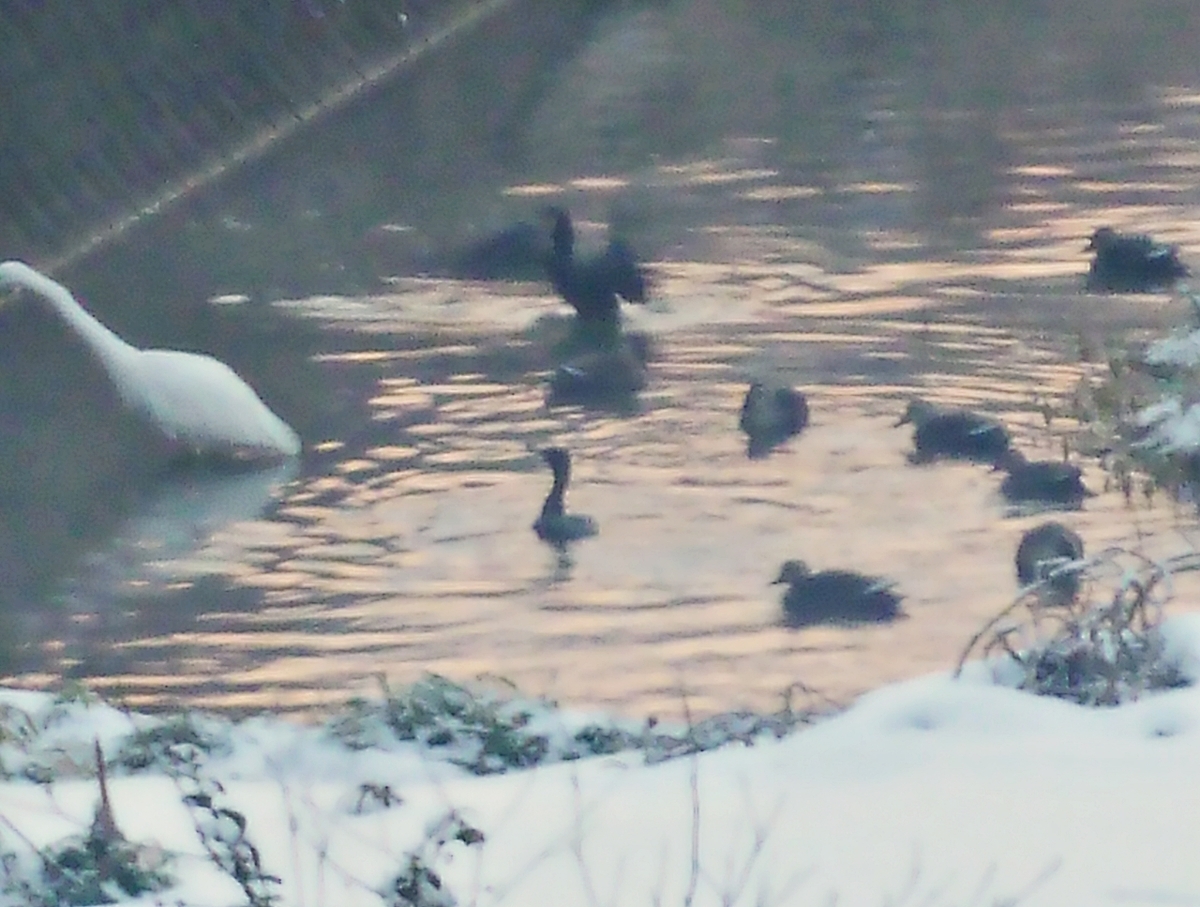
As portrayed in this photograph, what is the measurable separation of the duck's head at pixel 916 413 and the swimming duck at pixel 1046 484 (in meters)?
0.52

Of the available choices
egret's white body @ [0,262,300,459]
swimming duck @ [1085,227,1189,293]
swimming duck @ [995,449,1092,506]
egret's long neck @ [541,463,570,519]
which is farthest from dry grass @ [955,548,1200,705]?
swimming duck @ [1085,227,1189,293]

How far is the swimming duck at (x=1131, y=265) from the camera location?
36.6 ft

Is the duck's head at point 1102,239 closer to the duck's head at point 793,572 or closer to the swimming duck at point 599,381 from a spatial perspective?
the swimming duck at point 599,381

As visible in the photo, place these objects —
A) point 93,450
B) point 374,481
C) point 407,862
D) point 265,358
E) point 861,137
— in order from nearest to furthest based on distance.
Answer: point 407,862
point 374,481
point 93,450
point 265,358
point 861,137

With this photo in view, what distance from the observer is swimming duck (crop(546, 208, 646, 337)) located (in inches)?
438

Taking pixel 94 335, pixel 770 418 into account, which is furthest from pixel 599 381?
pixel 94 335

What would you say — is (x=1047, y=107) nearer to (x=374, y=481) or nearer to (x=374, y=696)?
(x=374, y=481)

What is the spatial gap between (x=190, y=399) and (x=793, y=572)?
2696 mm

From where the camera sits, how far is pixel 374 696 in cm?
688

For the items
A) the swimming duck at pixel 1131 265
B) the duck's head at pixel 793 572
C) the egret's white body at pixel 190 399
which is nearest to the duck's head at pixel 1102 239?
the swimming duck at pixel 1131 265

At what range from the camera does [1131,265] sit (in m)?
11.2

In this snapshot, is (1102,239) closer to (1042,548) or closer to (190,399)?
(1042,548)

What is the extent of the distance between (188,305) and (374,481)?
3.35 m

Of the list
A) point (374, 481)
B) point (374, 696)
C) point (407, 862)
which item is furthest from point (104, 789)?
point (374, 481)
